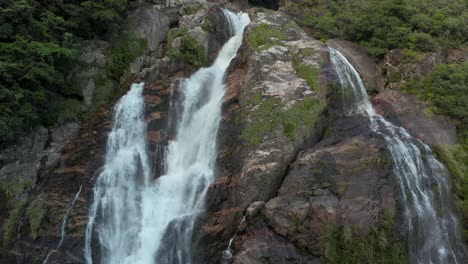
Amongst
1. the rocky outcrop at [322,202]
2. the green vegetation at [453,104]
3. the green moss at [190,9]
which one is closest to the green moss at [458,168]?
the green vegetation at [453,104]

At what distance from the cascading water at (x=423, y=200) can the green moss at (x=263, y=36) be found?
7117mm

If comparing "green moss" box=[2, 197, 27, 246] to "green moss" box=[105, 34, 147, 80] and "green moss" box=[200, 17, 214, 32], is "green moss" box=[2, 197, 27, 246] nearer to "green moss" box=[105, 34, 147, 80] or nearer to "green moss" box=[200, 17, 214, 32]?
"green moss" box=[105, 34, 147, 80]

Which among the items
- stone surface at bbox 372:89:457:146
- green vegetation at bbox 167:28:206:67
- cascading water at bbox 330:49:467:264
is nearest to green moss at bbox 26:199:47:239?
green vegetation at bbox 167:28:206:67

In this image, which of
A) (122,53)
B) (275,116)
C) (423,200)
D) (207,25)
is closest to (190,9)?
(207,25)

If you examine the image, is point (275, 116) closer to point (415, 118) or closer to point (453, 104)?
point (415, 118)

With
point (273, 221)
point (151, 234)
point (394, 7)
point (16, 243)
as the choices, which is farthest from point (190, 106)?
point (394, 7)

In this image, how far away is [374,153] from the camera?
16625 mm

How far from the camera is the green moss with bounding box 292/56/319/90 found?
64.9ft

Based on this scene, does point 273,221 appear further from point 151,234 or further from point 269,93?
point 269,93

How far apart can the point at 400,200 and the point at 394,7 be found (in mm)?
13686

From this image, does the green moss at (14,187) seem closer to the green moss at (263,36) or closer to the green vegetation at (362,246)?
the green moss at (263,36)

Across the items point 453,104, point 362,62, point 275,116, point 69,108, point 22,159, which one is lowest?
point 22,159

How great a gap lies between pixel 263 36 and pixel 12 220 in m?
14.7

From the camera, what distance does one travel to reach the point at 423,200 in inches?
637
